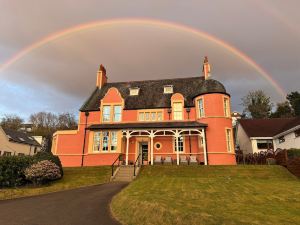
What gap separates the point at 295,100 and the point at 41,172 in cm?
5369

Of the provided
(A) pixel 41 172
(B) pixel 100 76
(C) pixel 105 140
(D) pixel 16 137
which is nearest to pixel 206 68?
(B) pixel 100 76

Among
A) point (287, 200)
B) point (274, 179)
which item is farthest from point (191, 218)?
point (274, 179)

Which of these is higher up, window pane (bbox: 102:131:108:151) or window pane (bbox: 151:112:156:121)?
window pane (bbox: 151:112:156:121)

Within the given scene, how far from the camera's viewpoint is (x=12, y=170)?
16219mm

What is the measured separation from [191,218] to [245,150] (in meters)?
29.7

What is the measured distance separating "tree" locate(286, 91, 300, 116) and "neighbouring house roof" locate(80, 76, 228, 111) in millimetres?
32250

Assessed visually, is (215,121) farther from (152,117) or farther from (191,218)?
(191,218)

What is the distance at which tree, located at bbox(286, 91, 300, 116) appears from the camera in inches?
1965

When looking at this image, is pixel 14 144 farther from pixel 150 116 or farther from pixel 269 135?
pixel 269 135

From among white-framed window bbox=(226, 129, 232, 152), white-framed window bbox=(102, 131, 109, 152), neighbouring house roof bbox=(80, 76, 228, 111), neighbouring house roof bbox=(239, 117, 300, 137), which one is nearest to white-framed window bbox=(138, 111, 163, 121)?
neighbouring house roof bbox=(80, 76, 228, 111)

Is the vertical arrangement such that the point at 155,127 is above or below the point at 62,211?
above

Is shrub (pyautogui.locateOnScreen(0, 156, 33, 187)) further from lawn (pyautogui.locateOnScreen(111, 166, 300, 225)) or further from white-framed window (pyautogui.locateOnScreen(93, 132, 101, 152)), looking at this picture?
lawn (pyautogui.locateOnScreen(111, 166, 300, 225))

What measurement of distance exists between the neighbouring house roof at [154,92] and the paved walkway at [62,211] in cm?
1658

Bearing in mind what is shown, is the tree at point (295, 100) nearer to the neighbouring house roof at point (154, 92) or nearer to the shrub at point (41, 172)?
the neighbouring house roof at point (154, 92)
